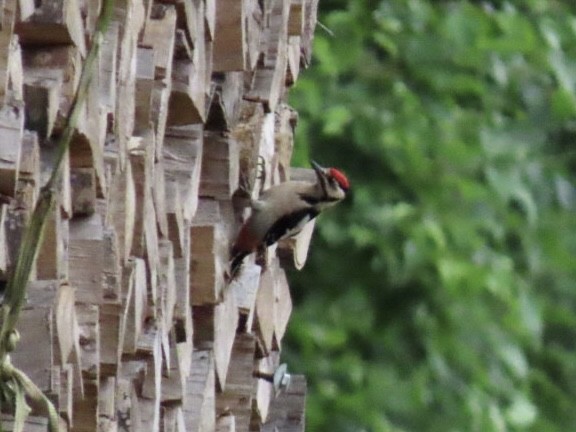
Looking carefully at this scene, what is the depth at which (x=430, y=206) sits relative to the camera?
6004mm

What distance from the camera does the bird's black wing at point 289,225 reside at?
3.02 meters

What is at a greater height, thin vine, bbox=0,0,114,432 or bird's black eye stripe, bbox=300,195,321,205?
thin vine, bbox=0,0,114,432

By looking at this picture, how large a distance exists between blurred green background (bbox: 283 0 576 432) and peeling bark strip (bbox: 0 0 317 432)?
279cm

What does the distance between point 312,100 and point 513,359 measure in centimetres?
120

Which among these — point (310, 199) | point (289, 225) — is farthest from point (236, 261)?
point (310, 199)

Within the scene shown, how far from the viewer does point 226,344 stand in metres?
2.72

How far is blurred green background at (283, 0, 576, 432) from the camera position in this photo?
596 centimetres

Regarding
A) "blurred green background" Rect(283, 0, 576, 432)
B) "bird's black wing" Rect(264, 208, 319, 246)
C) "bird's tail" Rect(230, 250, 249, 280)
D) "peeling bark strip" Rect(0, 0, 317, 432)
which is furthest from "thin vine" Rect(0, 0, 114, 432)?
"blurred green background" Rect(283, 0, 576, 432)

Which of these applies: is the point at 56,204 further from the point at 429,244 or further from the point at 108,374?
the point at 429,244

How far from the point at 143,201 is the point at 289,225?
105cm

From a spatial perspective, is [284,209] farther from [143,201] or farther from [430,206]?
[430,206]

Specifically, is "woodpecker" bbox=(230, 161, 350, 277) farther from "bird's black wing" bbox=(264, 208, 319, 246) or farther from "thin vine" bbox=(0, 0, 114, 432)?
"thin vine" bbox=(0, 0, 114, 432)

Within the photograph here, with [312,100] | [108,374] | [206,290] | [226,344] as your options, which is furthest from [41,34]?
[312,100]

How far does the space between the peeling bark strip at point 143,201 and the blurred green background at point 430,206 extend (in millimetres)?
2786
